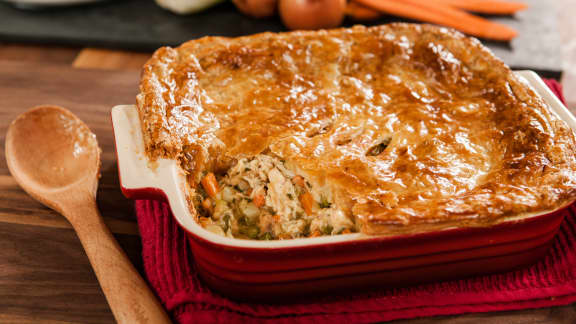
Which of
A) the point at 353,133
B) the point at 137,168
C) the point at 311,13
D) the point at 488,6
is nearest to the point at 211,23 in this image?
the point at 311,13

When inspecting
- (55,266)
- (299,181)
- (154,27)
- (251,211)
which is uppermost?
(299,181)

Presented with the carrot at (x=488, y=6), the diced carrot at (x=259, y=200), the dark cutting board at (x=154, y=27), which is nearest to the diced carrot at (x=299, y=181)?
the diced carrot at (x=259, y=200)

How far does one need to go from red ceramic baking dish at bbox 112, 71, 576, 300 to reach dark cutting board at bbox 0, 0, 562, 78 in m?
1.91

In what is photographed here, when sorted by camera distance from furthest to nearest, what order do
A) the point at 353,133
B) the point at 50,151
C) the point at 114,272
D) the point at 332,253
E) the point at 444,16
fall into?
the point at 444,16
the point at 50,151
the point at 353,133
the point at 114,272
the point at 332,253

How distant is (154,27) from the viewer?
3920 millimetres

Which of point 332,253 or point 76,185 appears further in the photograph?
point 76,185

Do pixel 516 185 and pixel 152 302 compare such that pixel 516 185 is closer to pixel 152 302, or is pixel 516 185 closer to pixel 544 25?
pixel 152 302

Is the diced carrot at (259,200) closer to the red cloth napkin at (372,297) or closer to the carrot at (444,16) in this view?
the red cloth napkin at (372,297)

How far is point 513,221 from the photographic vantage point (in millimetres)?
1819

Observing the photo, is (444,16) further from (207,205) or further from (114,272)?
(114,272)

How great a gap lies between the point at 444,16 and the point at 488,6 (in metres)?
0.45

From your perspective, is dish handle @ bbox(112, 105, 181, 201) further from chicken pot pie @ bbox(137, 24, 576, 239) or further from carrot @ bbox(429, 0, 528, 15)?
carrot @ bbox(429, 0, 528, 15)

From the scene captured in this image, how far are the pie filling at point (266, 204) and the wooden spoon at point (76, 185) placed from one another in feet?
1.09

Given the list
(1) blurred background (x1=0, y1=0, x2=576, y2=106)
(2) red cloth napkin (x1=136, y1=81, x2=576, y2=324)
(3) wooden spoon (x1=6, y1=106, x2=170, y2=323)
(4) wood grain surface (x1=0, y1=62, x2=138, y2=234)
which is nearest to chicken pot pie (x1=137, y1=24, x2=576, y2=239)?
(2) red cloth napkin (x1=136, y1=81, x2=576, y2=324)
